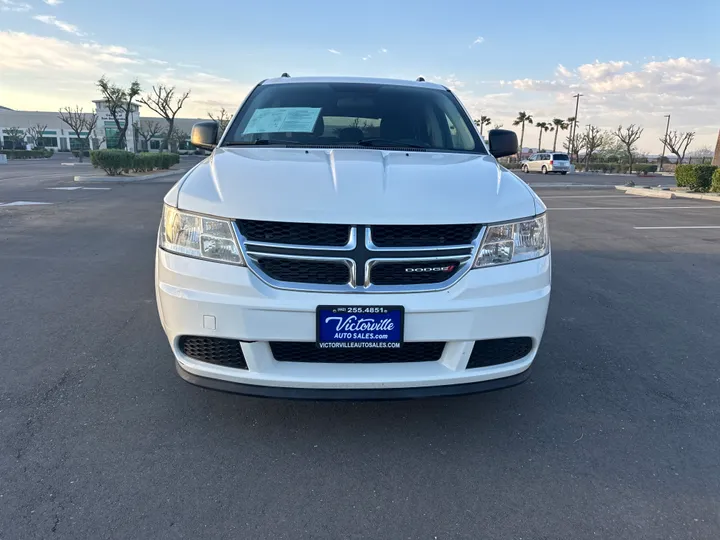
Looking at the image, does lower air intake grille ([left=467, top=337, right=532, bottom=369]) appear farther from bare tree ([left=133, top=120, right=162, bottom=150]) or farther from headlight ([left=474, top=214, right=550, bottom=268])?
bare tree ([left=133, top=120, right=162, bottom=150])

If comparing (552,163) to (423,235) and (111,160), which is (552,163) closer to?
(111,160)

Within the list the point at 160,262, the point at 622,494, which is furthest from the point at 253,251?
the point at 622,494

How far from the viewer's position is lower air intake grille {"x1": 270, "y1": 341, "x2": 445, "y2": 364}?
87.5 inches

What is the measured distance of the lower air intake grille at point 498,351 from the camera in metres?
2.31

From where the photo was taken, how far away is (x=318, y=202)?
86.8 inches

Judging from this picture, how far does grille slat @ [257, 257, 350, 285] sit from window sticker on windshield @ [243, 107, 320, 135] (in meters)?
1.53

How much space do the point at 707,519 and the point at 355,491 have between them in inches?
55.7

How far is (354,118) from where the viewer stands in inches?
142

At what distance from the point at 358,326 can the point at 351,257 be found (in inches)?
11.6

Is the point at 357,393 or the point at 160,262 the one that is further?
the point at 160,262

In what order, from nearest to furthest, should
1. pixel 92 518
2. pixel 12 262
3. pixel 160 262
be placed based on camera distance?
pixel 92 518 < pixel 160 262 < pixel 12 262

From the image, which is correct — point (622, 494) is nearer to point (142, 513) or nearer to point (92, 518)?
point (142, 513)

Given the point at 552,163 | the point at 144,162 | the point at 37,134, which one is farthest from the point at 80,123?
the point at 552,163

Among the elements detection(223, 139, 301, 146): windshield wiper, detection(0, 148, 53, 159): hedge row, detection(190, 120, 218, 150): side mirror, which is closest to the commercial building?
detection(0, 148, 53, 159): hedge row
